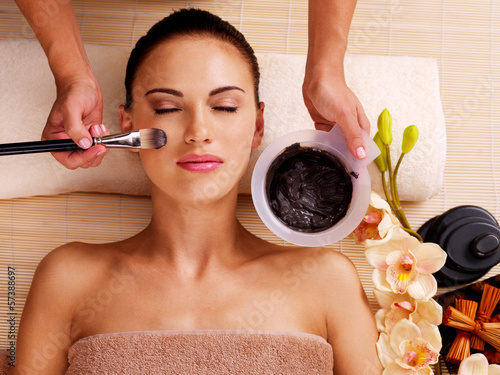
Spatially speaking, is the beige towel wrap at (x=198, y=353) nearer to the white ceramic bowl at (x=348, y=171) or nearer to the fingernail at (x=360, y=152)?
the white ceramic bowl at (x=348, y=171)

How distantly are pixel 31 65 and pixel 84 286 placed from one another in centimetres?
68

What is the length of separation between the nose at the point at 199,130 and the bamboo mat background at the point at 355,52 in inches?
17.2

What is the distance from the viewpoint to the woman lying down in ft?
3.63

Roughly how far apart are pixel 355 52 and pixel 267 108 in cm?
39

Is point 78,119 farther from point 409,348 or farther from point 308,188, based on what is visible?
point 409,348

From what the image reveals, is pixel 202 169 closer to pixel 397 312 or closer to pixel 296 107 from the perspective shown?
pixel 296 107

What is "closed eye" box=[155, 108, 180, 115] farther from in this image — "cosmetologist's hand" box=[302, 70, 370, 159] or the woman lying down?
"cosmetologist's hand" box=[302, 70, 370, 159]

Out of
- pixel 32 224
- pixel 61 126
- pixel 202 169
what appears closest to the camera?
pixel 202 169

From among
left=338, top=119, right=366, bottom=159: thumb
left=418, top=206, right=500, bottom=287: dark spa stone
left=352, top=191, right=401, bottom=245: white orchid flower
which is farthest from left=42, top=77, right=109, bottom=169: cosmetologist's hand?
left=418, top=206, right=500, bottom=287: dark spa stone

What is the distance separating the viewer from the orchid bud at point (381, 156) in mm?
1244

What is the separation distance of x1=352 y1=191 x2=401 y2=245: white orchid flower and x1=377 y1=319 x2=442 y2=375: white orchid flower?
0.22 meters

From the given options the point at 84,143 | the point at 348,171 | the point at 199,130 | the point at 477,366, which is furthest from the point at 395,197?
the point at 84,143

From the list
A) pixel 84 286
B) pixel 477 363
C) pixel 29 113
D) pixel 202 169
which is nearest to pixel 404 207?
pixel 477 363

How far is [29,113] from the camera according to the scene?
Answer: 137 centimetres
